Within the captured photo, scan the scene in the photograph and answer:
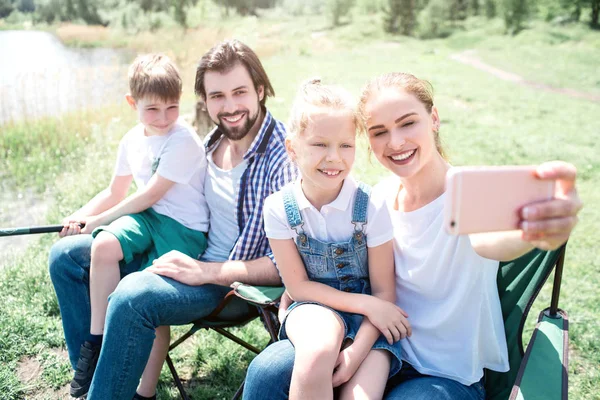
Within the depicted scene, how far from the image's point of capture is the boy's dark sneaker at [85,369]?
7.86ft

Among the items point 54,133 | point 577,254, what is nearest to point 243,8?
point 54,133

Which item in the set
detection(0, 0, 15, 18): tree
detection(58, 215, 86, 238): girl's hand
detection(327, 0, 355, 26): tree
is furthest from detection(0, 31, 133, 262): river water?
detection(327, 0, 355, 26): tree

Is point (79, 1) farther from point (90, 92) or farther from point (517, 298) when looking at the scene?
point (517, 298)

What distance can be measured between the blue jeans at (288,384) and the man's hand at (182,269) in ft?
1.79

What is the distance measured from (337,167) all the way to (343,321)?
1.70 ft

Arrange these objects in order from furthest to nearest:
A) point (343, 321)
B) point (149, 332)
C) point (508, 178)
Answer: point (149, 332), point (343, 321), point (508, 178)

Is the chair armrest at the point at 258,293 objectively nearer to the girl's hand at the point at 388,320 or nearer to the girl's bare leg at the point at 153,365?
the girl's hand at the point at 388,320

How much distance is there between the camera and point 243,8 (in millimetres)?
18906

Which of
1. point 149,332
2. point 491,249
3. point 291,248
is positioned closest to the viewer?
point 491,249

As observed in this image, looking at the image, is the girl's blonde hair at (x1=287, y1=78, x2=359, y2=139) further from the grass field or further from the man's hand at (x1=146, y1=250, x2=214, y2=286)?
the grass field

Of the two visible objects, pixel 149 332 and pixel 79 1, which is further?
pixel 79 1

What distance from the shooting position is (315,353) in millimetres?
1695

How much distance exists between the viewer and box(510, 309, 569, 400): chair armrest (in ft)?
5.22

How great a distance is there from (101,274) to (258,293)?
761 millimetres
